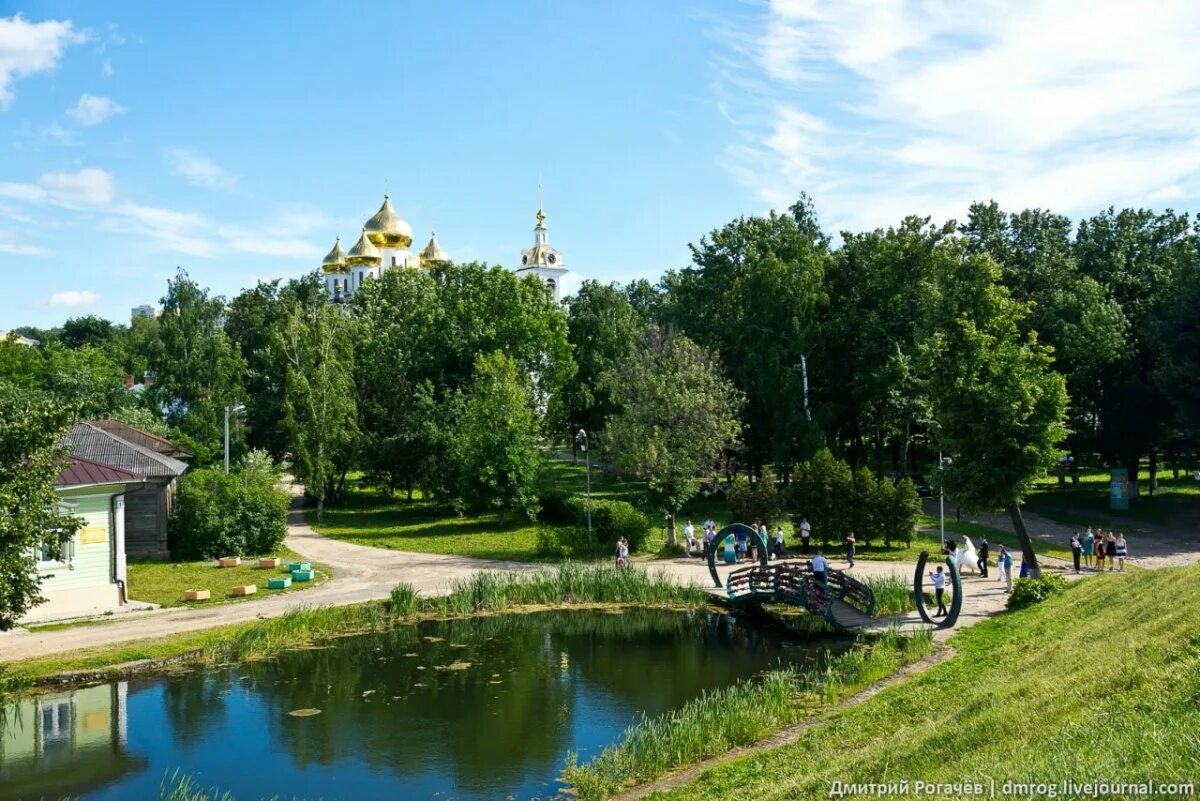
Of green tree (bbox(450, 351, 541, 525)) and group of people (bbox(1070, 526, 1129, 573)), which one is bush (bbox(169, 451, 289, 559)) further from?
group of people (bbox(1070, 526, 1129, 573))

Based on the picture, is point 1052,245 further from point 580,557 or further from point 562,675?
point 562,675

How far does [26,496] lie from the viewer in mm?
18188

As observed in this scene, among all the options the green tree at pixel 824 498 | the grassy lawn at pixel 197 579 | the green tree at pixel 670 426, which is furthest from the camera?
the green tree at pixel 670 426

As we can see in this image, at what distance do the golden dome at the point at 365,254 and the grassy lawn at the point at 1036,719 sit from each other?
88895 millimetres

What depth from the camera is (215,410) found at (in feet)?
162

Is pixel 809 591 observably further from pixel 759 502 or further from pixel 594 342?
pixel 594 342

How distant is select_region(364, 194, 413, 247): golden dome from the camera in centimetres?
10256

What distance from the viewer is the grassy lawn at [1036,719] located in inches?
364

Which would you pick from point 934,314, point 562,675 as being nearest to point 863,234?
point 934,314

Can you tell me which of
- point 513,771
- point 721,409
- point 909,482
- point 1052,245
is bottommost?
point 513,771

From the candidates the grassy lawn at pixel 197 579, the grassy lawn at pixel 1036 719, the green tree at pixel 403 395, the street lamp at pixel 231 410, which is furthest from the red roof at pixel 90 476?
the grassy lawn at pixel 1036 719

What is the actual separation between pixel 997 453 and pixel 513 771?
19.8m

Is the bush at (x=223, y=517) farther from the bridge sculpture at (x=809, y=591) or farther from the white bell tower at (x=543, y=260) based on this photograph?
the white bell tower at (x=543, y=260)

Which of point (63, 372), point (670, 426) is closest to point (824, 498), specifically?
point (670, 426)
